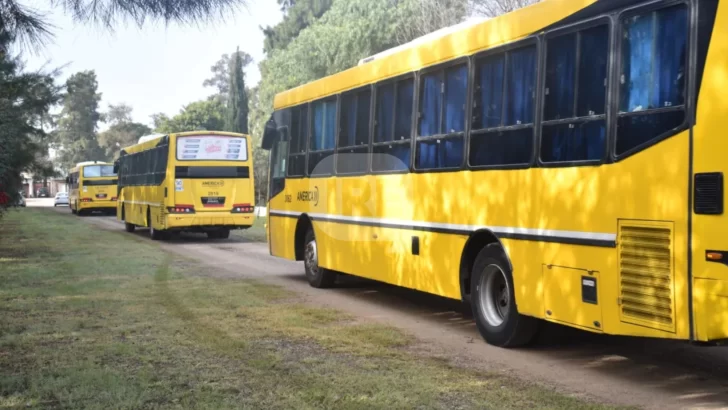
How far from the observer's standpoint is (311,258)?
14289mm

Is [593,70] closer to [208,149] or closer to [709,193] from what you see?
[709,193]

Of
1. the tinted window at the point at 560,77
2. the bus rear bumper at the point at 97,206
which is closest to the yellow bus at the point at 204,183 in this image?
the tinted window at the point at 560,77

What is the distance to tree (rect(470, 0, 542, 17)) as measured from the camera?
112 ft

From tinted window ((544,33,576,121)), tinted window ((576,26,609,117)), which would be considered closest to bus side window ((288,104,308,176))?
tinted window ((544,33,576,121))

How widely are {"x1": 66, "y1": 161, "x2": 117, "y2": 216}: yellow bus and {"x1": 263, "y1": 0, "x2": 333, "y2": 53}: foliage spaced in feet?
77.7

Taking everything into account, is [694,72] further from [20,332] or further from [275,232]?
[275,232]

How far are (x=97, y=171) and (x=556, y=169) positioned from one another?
43.0m

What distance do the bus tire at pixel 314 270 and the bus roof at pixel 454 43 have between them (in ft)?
7.49

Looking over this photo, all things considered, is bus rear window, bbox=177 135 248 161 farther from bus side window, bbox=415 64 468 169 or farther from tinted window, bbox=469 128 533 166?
tinted window, bbox=469 128 533 166

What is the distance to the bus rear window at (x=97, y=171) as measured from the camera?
47619 millimetres

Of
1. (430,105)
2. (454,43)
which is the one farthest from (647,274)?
(430,105)

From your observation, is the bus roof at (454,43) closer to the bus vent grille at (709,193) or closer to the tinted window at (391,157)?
the tinted window at (391,157)

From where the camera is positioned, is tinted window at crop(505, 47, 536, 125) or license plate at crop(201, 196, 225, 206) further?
license plate at crop(201, 196, 225, 206)

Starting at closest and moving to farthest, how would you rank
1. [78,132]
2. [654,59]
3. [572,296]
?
[654,59] < [572,296] < [78,132]
